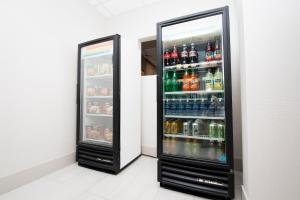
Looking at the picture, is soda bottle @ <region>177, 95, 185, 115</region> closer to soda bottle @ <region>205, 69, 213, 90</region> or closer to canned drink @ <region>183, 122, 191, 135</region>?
canned drink @ <region>183, 122, 191, 135</region>

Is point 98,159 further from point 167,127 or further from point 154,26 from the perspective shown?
point 154,26

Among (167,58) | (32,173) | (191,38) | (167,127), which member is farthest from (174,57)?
(32,173)

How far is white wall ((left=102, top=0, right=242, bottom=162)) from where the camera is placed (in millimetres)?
1951

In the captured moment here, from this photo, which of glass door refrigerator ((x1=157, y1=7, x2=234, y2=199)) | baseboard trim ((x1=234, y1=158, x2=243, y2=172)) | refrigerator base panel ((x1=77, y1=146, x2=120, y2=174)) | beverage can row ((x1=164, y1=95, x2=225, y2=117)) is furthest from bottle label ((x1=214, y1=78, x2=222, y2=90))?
refrigerator base panel ((x1=77, y1=146, x2=120, y2=174))

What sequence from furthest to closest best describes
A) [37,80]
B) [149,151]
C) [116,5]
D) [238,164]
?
[116,5] < [149,151] < [238,164] < [37,80]

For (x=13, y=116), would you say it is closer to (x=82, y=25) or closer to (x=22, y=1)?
(x=22, y=1)

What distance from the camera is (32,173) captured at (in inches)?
65.4

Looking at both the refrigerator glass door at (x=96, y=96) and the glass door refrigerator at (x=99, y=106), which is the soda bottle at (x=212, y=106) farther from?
the refrigerator glass door at (x=96, y=96)

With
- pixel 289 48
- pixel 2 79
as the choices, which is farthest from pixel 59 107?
pixel 289 48

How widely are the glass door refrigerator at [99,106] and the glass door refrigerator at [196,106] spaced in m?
0.59

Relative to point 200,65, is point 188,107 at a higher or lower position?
lower

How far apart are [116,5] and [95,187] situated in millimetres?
Answer: 2829

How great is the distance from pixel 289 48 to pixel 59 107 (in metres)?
2.53

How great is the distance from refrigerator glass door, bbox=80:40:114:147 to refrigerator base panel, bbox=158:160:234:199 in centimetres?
93
